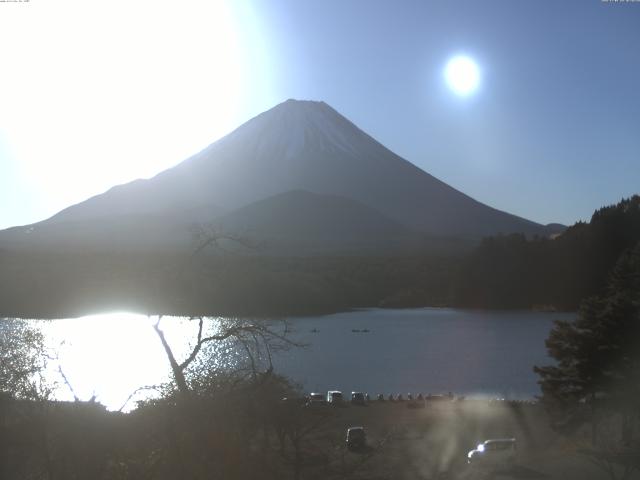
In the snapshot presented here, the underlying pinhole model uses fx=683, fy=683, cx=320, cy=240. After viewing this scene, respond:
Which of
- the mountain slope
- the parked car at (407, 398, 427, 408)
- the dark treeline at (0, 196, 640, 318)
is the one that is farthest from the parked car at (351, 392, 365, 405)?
the mountain slope

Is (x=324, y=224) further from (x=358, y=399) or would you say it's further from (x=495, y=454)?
(x=495, y=454)

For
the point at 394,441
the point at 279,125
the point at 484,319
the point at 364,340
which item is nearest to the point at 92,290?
the point at 394,441

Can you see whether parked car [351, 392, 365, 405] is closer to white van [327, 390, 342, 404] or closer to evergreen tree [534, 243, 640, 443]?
white van [327, 390, 342, 404]

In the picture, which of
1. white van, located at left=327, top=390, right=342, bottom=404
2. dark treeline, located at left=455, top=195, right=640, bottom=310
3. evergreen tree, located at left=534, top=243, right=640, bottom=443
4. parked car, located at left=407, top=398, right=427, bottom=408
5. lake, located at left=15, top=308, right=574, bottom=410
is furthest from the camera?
dark treeline, located at left=455, top=195, right=640, bottom=310

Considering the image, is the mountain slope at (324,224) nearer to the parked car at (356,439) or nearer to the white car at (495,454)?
the parked car at (356,439)

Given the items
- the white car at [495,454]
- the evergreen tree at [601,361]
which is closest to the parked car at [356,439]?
the white car at [495,454]

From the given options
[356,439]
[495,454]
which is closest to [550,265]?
[356,439]
